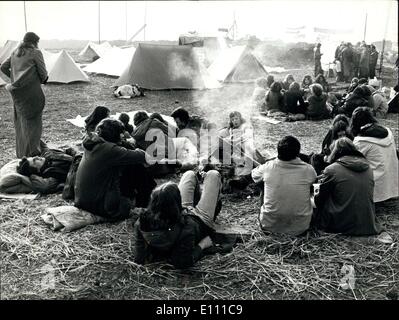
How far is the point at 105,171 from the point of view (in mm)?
4523

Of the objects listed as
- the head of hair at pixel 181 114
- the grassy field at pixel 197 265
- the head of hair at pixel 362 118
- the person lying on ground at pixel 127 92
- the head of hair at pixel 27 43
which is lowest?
the grassy field at pixel 197 265

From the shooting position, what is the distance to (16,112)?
6551 mm

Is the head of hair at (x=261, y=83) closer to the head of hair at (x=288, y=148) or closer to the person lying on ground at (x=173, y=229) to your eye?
the head of hair at (x=288, y=148)

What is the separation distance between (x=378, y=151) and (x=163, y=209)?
280cm

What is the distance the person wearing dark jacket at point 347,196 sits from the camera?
4332 millimetres

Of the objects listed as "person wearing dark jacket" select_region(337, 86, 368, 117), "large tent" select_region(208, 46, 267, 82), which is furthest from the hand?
"large tent" select_region(208, 46, 267, 82)

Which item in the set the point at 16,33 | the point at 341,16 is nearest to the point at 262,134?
the point at 16,33

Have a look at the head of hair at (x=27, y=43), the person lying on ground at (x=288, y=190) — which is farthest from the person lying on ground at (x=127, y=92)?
the person lying on ground at (x=288, y=190)

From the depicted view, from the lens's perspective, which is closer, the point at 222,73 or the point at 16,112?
the point at 16,112

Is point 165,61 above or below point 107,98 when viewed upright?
above

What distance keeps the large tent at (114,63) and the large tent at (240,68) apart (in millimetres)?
3298

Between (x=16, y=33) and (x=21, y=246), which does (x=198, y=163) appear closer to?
(x=21, y=246)

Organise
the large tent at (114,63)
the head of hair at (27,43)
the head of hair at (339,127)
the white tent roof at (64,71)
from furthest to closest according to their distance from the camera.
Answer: the large tent at (114,63)
the white tent roof at (64,71)
the head of hair at (27,43)
the head of hair at (339,127)

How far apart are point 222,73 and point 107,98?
15.9ft
